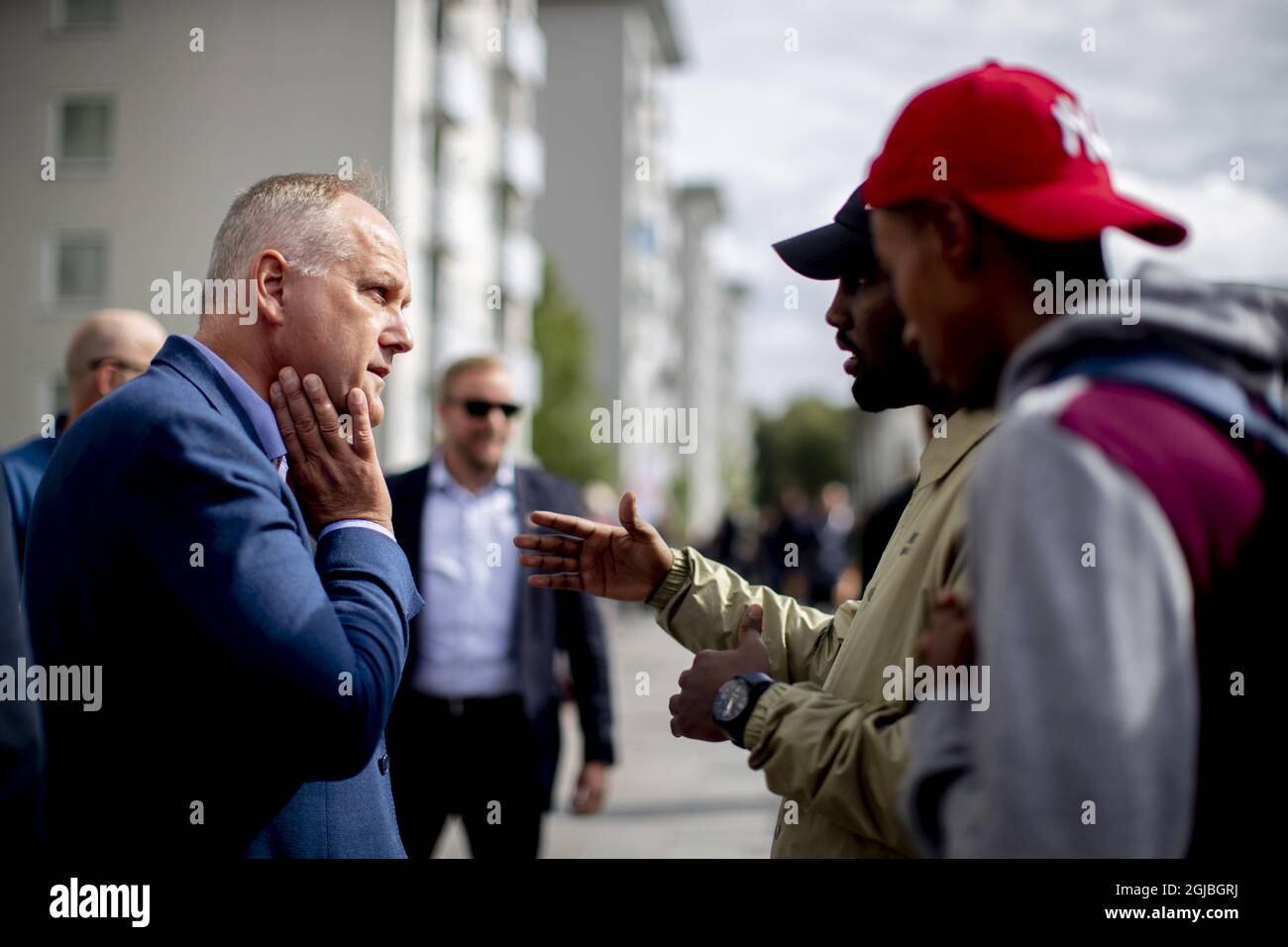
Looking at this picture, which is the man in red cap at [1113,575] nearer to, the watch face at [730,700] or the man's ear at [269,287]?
the watch face at [730,700]

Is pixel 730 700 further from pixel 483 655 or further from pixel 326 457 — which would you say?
pixel 483 655

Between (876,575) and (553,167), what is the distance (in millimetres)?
52190

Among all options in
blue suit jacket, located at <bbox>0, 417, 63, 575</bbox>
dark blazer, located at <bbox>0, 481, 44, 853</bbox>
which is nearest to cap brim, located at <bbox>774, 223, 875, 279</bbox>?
dark blazer, located at <bbox>0, 481, 44, 853</bbox>

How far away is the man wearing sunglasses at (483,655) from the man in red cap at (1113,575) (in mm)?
3219

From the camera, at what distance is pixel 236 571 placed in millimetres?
1733

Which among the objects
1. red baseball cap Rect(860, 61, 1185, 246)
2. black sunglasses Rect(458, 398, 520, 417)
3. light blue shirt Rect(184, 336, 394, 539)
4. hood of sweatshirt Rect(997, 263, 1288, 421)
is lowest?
hood of sweatshirt Rect(997, 263, 1288, 421)

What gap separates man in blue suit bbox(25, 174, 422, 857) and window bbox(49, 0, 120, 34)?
97.8 inches

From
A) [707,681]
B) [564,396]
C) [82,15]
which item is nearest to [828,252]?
[707,681]

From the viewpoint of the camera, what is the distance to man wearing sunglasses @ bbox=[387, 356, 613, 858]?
14.7 ft

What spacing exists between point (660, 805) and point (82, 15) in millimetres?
5307

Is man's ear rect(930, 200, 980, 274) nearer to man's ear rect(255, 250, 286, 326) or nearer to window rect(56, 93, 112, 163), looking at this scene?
man's ear rect(255, 250, 286, 326)

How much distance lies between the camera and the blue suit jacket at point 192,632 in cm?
174

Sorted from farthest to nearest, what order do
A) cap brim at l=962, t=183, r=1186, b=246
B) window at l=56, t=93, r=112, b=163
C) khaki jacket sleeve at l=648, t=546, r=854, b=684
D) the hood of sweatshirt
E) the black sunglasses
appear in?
the black sunglasses < window at l=56, t=93, r=112, b=163 < khaki jacket sleeve at l=648, t=546, r=854, b=684 < cap brim at l=962, t=183, r=1186, b=246 < the hood of sweatshirt

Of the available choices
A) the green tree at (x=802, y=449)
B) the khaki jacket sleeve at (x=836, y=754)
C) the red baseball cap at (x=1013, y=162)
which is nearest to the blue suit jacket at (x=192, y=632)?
the khaki jacket sleeve at (x=836, y=754)
